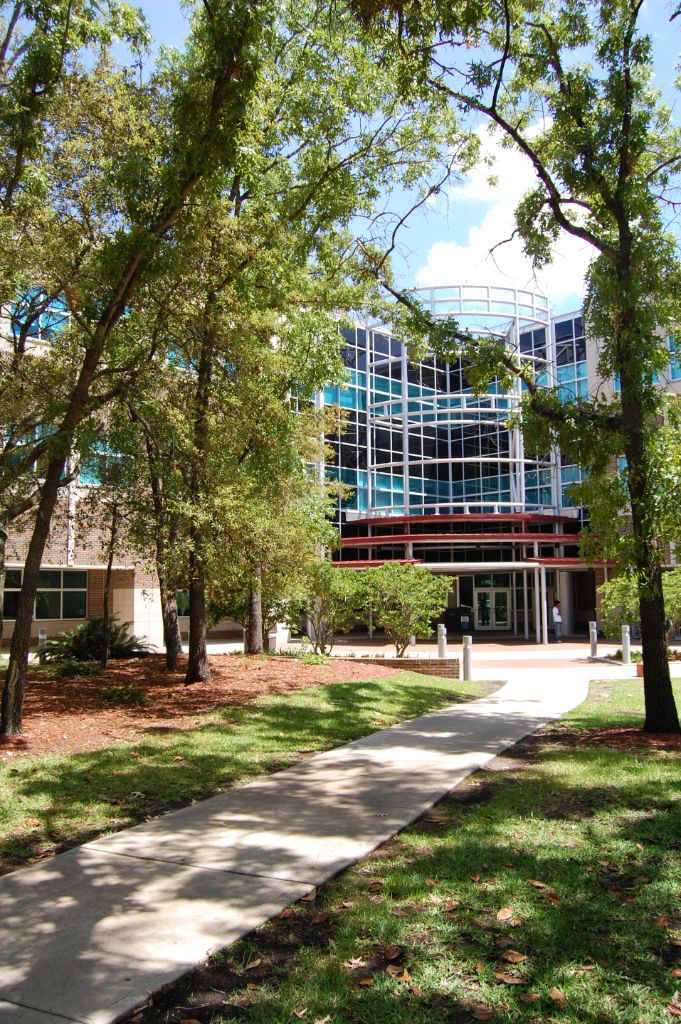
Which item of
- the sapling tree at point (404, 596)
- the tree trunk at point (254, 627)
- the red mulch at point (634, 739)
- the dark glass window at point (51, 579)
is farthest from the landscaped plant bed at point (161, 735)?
the dark glass window at point (51, 579)

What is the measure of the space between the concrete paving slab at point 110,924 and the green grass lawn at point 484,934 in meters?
0.20

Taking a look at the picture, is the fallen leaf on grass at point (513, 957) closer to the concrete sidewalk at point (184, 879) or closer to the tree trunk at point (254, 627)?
the concrete sidewalk at point (184, 879)

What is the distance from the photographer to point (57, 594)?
91.2 feet

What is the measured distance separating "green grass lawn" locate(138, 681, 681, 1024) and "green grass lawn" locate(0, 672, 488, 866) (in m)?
2.33

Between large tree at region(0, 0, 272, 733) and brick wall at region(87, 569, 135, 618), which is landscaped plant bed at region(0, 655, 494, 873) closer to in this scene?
large tree at region(0, 0, 272, 733)

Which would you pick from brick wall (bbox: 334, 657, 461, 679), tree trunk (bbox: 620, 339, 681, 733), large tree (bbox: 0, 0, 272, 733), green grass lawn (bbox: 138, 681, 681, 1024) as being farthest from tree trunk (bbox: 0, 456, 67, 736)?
brick wall (bbox: 334, 657, 461, 679)

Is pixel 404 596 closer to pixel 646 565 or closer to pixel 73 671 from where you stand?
pixel 73 671

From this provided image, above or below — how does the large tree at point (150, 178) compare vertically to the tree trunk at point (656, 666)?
above

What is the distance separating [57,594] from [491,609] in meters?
20.5

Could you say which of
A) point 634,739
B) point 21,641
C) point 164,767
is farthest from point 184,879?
point 634,739

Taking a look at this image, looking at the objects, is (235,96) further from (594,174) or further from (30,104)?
(594,174)

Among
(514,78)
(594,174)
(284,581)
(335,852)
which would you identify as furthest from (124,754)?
(514,78)

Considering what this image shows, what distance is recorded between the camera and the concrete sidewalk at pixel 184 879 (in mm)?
3654

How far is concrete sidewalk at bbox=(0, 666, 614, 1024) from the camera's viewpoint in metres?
3.65
